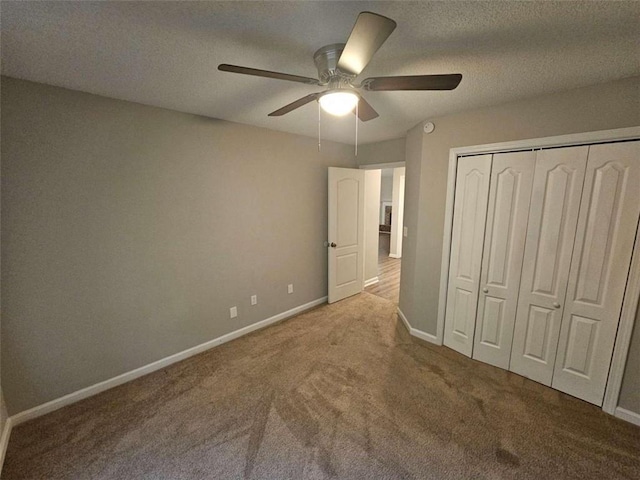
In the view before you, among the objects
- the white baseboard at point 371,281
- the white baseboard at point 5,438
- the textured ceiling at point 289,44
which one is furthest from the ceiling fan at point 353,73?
the white baseboard at point 371,281

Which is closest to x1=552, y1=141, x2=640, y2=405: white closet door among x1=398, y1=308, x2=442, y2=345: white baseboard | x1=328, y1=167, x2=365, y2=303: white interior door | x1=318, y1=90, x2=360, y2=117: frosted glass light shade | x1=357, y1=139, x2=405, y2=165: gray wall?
x1=398, y1=308, x2=442, y2=345: white baseboard

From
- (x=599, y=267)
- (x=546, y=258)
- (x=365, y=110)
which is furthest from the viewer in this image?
(x=546, y=258)

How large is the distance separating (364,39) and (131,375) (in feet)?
9.73

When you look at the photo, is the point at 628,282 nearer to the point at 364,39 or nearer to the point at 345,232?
the point at 364,39

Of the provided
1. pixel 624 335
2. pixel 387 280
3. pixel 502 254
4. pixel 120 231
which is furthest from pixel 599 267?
pixel 120 231

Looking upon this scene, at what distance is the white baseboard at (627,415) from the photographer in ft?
6.18

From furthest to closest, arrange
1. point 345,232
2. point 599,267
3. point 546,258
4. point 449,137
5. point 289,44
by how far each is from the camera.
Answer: point 345,232 < point 449,137 < point 546,258 < point 599,267 < point 289,44

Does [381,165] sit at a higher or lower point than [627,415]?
higher

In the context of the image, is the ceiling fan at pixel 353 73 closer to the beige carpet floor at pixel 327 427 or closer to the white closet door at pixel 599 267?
the white closet door at pixel 599 267

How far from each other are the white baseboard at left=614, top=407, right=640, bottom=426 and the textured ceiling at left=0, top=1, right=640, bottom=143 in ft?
7.51

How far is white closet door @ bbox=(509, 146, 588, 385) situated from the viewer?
204 cm

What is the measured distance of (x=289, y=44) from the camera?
1411mm

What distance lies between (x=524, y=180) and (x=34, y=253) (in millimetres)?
3706

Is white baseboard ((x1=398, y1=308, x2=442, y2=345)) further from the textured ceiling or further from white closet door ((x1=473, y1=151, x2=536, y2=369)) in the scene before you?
the textured ceiling
